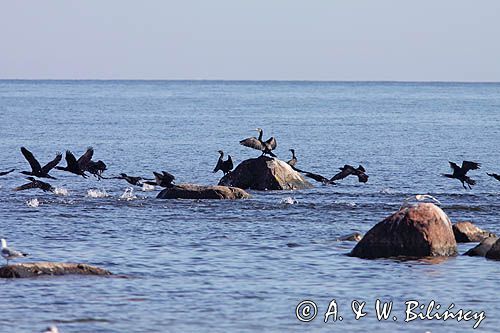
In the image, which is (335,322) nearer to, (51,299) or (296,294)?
(296,294)

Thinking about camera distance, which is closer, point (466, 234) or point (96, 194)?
point (466, 234)

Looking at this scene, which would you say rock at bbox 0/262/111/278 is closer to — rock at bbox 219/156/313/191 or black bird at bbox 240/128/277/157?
black bird at bbox 240/128/277/157

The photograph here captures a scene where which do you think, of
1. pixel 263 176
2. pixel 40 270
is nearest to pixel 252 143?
pixel 263 176

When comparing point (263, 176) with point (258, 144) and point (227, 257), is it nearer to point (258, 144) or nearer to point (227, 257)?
point (258, 144)

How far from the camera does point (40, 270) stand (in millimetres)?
20344

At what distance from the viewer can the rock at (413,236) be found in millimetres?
22547


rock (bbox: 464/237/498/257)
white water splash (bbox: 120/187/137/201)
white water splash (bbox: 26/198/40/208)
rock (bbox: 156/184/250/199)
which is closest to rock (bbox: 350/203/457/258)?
rock (bbox: 464/237/498/257)

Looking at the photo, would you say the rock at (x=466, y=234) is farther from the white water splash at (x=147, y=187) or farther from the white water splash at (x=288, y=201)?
the white water splash at (x=147, y=187)

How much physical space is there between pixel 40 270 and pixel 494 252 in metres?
8.46

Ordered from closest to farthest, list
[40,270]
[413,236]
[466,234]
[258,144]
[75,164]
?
[40,270] → [413,236] → [466,234] → [75,164] → [258,144]

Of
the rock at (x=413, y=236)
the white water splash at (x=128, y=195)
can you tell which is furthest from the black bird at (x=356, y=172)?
the rock at (x=413, y=236)

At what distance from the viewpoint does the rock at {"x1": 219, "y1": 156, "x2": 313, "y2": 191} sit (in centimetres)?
3672

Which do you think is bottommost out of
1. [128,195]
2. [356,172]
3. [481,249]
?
[128,195]

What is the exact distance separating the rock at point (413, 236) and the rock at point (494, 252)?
68cm
